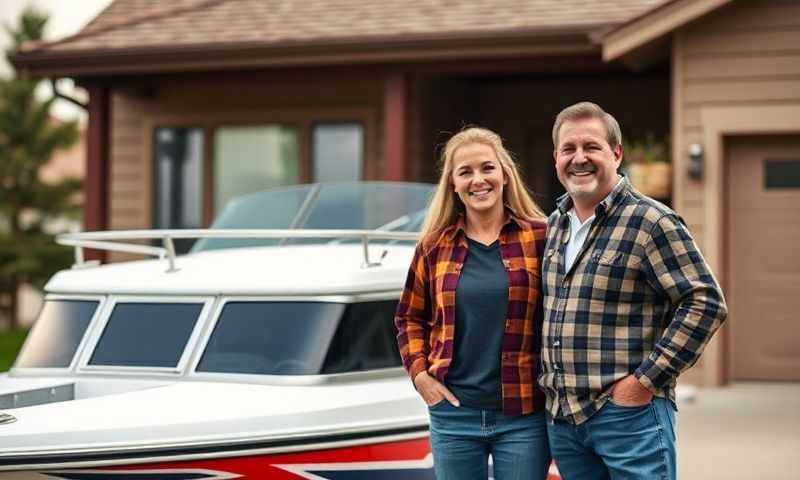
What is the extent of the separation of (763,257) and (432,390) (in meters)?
6.27

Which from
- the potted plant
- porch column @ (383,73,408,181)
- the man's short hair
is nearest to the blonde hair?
the man's short hair

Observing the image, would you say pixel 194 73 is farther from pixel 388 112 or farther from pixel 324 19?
pixel 388 112

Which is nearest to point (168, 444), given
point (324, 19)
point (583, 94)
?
point (324, 19)

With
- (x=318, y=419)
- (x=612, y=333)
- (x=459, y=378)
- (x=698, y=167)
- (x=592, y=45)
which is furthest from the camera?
(x=592, y=45)

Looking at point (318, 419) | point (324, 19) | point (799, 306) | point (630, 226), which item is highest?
point (324, 19)

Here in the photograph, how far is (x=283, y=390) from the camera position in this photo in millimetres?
4855

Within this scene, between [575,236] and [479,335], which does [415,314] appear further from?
[575,236]

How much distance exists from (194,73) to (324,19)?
1.39 m

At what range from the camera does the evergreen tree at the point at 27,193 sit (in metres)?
27.0

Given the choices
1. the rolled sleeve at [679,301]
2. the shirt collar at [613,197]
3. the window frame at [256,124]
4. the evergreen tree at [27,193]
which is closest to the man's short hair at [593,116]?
the shirt collar at [613,197]

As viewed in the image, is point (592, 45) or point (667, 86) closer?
point (592, 45)

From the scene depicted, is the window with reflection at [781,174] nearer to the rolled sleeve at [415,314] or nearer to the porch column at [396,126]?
the porch column at [396,126]

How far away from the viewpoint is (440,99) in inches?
476

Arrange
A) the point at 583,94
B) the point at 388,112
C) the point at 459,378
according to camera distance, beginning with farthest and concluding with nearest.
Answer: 1. the point at 583,94
2. the point at 388,112
3. the point at 459,378
